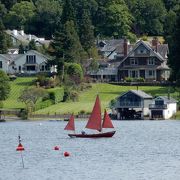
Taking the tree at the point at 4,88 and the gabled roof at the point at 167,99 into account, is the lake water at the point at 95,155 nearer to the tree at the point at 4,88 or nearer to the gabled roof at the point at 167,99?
the gabled roof at the point at 167,99

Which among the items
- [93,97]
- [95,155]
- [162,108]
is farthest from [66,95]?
[95,155]

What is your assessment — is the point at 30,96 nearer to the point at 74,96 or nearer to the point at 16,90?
the point at 74,96

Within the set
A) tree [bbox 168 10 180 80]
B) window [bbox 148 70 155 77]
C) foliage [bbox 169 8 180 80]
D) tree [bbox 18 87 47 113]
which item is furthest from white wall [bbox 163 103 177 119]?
window [bbox 148 70 155 77]

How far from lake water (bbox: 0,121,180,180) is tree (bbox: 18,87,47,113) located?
2065cm

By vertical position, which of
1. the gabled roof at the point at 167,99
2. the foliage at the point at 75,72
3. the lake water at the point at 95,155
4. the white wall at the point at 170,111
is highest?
the foliage at the point at 75,72

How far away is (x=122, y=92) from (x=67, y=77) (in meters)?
10.1

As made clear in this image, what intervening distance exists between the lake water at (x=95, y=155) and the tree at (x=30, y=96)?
2065 centimetres

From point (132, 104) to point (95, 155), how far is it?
6139 centimetres

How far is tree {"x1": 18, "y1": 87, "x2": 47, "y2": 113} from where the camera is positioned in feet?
547

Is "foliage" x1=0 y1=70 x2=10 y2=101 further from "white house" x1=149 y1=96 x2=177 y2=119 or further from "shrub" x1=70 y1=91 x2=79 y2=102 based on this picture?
"white house" x1=149 y1=96 x2=177 y2=119

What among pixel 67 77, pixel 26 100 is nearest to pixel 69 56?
pixel 67 77

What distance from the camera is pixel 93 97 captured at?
176375mm

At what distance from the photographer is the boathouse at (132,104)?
164 m

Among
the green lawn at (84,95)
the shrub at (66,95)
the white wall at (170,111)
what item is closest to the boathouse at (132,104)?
the white wall at (170,111)
